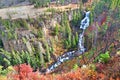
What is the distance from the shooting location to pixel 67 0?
97812 millimetres

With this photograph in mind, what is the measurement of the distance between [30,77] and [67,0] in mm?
67639

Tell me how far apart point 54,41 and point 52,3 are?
21.8 metres

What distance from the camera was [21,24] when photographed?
82.9 metres

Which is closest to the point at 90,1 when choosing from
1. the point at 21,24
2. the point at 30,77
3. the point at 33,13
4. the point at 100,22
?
the point at 100,22

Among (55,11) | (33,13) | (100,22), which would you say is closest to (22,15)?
(33,13)

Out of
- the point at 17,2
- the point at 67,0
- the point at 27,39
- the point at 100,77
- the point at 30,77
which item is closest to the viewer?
Result: the point at 100,77

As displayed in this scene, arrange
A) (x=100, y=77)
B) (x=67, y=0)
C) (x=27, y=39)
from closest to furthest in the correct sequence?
1. (x=100, y=77)
2. (x=27, y=39)
3. (x=67, y=0)

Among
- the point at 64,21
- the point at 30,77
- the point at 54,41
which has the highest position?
the point at 30,77

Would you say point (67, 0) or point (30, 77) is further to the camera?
point (67, 0)

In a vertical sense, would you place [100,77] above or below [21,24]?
above

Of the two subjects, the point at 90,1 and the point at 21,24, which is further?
the point at 90,1

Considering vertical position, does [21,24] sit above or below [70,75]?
below

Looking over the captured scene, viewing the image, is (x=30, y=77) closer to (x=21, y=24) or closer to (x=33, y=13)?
(x=21, y=24)

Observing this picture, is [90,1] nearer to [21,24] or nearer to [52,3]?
[52,3]
